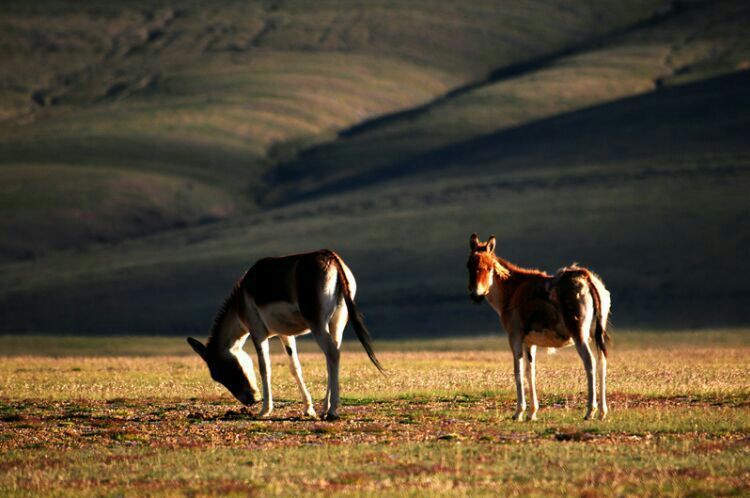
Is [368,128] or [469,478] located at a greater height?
[368,128]

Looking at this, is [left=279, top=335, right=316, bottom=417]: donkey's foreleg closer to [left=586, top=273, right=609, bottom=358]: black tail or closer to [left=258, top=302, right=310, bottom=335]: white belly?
[left=258, top=302, right=310, bottom=335]: white belly

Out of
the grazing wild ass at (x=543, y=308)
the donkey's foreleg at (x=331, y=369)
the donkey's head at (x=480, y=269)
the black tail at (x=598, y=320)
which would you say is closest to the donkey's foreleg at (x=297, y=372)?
the donkey's foreleg at (x=331, y=369)

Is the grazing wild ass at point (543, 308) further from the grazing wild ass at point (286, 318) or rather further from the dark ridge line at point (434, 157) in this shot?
the dark ridge line at point (434, 157)

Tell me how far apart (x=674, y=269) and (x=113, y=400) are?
68.2 m

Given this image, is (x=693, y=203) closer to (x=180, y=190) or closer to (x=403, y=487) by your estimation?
(x=180, y=190)

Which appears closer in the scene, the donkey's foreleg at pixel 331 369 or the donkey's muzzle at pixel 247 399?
the donkey's foreleg at pixel 331 369

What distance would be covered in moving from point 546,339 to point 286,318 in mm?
4134

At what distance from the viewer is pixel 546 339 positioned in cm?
1734

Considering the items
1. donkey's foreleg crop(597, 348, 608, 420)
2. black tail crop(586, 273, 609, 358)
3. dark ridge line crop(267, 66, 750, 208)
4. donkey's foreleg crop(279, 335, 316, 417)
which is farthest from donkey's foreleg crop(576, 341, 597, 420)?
dark ridge line crop(267, 66, 750, 208)

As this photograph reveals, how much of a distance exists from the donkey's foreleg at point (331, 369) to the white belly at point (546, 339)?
9.45 feet

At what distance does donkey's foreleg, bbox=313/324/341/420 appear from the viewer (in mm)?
17734

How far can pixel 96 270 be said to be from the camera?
4126 inches

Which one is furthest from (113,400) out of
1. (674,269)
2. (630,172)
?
(630,172)

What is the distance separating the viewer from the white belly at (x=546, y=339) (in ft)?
56.4
